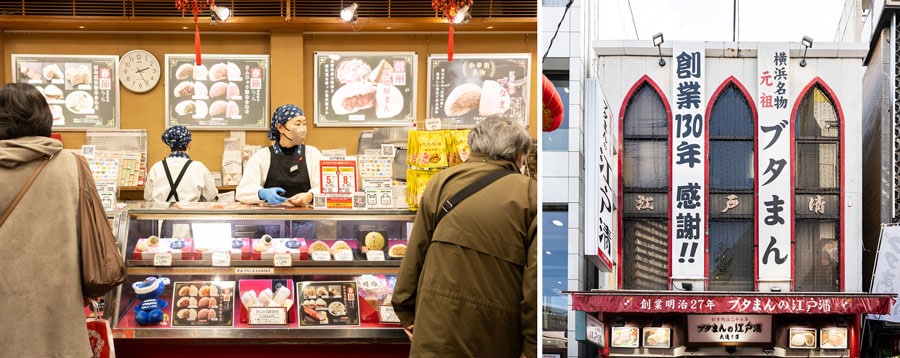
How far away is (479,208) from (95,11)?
6909mm

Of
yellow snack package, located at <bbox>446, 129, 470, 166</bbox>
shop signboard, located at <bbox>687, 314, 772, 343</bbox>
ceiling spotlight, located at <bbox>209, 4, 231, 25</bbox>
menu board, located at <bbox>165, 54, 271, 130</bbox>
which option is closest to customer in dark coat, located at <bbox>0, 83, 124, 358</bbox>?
yellow snack package, located at <bbox>446, 129, 470, 166</bbox>

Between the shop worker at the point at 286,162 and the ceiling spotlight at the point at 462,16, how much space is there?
2925 millimetres

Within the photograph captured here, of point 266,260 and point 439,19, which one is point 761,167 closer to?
point 266,260

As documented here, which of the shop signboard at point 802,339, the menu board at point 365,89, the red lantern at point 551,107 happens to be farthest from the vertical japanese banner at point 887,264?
the menu board at point 365,89

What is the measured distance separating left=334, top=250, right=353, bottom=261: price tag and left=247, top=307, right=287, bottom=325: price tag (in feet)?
1.23

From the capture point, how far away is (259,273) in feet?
14.9

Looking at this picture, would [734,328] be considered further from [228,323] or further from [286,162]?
[286,162]

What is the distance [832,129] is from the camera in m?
2.15

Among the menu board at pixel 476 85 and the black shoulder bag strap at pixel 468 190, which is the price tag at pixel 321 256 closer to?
the black shoulder bag strap at pixel 468 190

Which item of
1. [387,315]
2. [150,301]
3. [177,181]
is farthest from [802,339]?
[177,181]

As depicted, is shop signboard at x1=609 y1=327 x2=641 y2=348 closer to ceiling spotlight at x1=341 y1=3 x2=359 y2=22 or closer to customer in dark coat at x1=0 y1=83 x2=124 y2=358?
customer in dark coat at x1=0 y1=83 x2=124 y2=358

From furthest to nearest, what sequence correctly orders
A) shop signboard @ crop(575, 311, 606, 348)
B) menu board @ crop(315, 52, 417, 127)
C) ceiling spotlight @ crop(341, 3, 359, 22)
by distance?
menu board @ crop(315, 52, 417, 127)
ceiling spotlight @ crop(341, 3, 359, 22)
shop signboard @ crop(575, 311, 606, 348)

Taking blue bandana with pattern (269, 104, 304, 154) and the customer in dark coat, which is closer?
the customer in dark coat

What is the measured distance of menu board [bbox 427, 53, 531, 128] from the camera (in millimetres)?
8953
